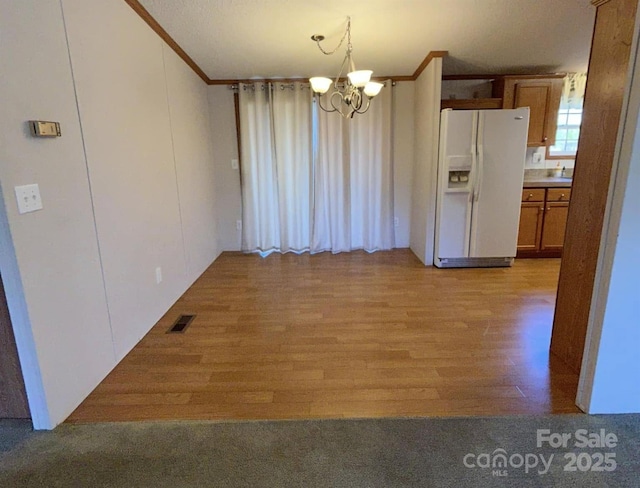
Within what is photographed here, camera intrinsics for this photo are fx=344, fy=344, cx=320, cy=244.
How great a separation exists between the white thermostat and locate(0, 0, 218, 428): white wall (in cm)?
4

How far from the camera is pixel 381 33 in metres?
3.23

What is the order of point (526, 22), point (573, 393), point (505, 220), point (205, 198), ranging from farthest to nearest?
point (205, 198)
point (505, 220)
point (526, 22)
point (573, 393)

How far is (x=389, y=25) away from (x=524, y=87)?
2.22 metres

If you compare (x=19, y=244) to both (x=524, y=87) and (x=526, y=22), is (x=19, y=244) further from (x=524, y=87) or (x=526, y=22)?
(x=524, y=87)

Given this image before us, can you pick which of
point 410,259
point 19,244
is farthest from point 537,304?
point 19,244

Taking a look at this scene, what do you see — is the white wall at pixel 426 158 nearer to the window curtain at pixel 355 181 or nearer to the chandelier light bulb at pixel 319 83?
the window curtain at pixel 355 181

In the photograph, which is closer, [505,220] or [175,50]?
[175,50]

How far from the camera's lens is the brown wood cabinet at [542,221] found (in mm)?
4184

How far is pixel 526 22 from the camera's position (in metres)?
3.07

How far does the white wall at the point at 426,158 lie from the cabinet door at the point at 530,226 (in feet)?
3.82

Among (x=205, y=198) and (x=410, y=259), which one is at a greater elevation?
(x=205, y=198)

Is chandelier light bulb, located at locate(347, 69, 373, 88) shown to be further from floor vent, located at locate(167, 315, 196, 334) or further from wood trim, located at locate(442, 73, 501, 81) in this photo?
Answer: wood trim, located at locate(442, 73, 501, 81)

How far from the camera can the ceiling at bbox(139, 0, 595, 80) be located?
109 inches

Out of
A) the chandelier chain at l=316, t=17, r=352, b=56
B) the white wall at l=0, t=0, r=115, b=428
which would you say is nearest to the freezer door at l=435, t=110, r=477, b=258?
the chandelier chain at l=316, t=17, r=352, b=56
